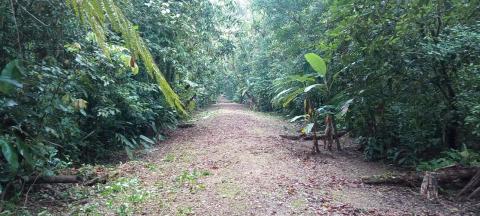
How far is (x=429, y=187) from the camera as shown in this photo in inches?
213

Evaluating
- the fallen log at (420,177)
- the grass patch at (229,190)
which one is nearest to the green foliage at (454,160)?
the fallen log at (420,177)

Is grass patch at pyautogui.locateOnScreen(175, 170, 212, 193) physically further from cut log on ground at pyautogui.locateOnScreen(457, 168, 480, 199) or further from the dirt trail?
cut log on ground at pyautogui.locateOnScreen(457, 168, 480, 199)

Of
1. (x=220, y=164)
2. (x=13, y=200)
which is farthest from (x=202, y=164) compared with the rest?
(x=13, y=200)

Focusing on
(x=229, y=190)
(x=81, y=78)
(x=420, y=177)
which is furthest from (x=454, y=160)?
(x=81, y=78)

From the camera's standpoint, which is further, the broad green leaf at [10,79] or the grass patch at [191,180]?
the grass patch at [191,180]

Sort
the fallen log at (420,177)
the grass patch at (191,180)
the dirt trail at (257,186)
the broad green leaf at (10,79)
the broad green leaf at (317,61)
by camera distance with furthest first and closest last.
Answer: the broad green leaf at (317,61) < the grass patch at (191,180) < the fallen log at (420,177) < the dirt trail at (257,186) < the broad green leaf at (10,79)

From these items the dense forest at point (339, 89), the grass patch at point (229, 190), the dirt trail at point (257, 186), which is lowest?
the dirt trail at point (257, 186)

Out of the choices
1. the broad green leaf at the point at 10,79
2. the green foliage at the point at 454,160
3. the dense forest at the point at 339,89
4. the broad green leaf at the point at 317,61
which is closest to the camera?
the broad green leaf at the point at 10,79

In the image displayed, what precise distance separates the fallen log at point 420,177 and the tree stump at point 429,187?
0.34 feet

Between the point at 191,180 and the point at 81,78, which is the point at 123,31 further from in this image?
the point at 81,78

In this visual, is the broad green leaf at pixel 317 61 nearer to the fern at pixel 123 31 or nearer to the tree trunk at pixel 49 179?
the tree trunk at pixel 49 179

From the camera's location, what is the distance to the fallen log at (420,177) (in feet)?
18.1

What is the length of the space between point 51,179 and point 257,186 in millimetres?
3186

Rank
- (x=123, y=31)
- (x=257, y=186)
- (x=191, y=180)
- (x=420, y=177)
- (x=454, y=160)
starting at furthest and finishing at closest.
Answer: (x=191, y=180)
(x=454, y=160)
(x=420, y=177)
(x=257, y=186)
(x=123, y=31)
